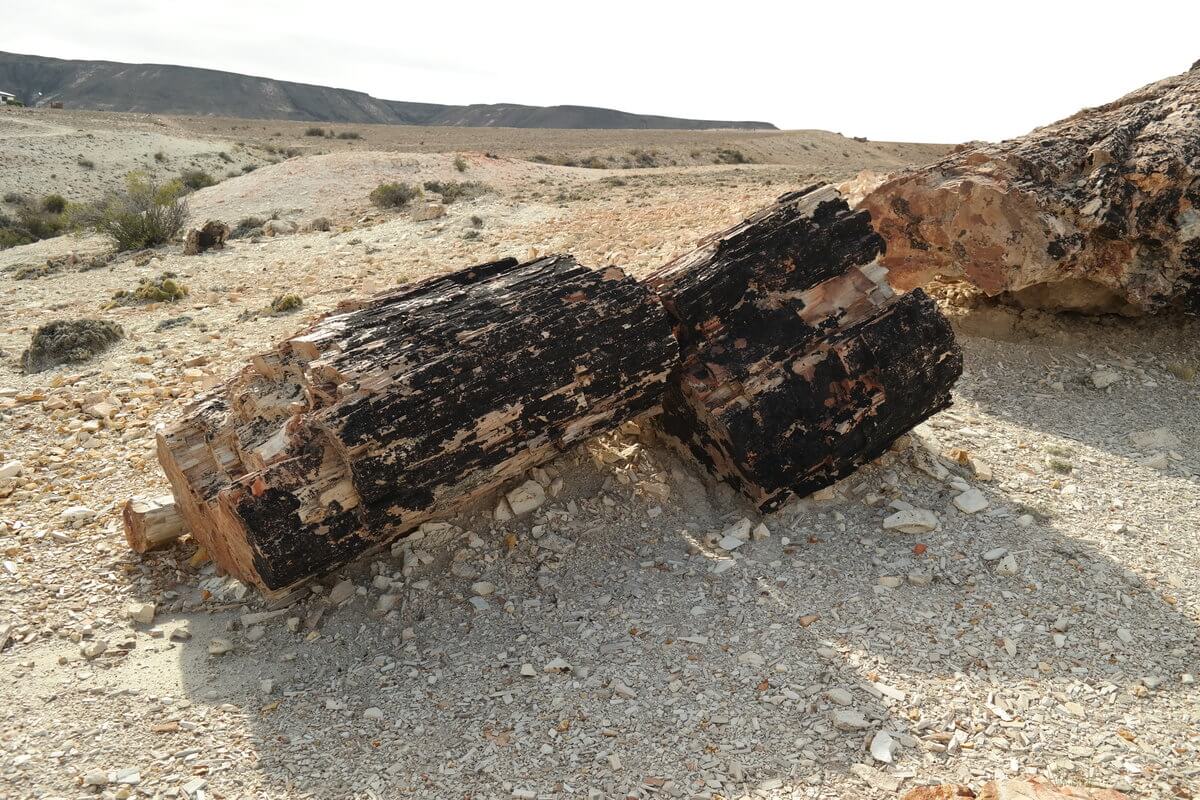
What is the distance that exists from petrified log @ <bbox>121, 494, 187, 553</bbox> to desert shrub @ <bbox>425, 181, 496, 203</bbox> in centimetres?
1453

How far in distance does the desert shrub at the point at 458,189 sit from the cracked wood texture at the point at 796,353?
14384 millimetres

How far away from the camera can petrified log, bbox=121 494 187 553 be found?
17.5 ft

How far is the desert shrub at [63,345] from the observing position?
29.5 feet

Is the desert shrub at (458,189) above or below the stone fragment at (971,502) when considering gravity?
above

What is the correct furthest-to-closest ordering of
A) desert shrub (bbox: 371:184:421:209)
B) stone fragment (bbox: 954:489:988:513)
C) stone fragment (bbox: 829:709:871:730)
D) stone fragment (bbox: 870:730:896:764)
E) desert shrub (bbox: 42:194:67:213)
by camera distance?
desert shrub (bbox: 42:194:67:213) < desert shrub (bbox: 371:184:421:209) < stone fragment (bbox: 954:489:988:513) < stone fragment (bbox: 829:709:871:730) < stone fragment (bbox: 870:730:896:764)

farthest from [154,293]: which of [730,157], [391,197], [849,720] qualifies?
[730,157]

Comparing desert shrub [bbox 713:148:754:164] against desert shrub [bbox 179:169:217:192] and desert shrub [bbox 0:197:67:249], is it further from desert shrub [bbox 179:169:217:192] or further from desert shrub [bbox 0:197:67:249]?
desert shrub [bbox 0:197:67:249]

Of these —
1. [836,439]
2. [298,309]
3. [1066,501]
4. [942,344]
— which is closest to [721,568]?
[836,439]

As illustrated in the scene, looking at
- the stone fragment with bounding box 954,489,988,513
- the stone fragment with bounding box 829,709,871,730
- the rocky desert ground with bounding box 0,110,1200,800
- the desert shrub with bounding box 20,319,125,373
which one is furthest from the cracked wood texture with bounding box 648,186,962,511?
the desert shrub with bounding box 20,319,125,373

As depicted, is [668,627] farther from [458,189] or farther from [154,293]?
[458,189]

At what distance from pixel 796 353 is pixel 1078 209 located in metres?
3.86

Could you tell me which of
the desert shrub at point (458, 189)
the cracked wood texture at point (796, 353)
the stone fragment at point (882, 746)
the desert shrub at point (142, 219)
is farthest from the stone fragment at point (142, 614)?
the desert shrub at point (458, 189)

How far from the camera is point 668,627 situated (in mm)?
4609

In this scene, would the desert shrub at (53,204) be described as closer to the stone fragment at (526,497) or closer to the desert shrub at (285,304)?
the desert shrub at (285,304)
